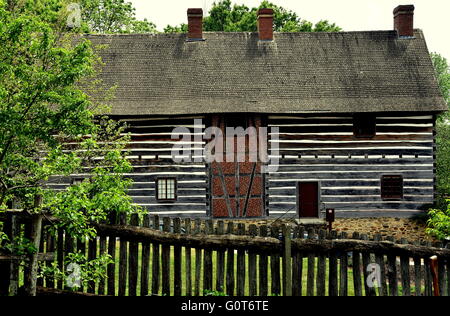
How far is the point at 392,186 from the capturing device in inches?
867

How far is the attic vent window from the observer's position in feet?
72.3

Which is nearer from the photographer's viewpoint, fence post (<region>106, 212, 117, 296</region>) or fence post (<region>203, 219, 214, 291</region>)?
fence post (<region>106, 212, 117, 296</region>)

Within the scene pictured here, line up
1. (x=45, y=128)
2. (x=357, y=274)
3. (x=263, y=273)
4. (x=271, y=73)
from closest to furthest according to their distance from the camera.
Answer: (x=45, y=128) → (x=357, y=274) → (x=263, y=273) → (x=271, y=73)

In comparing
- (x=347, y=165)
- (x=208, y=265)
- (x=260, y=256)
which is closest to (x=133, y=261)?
(x=208, y=265)

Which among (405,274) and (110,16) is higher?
(110,16)

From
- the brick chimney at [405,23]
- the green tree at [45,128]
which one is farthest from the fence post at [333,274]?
the brick chimney at [405,23]

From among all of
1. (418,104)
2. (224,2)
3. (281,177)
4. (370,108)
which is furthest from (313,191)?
(224,2)

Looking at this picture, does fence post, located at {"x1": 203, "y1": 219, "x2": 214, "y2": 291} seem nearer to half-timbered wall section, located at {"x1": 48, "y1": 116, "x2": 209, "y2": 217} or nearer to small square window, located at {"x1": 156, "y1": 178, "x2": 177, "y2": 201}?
half-timbered wall section, located at {"x1": 48, "y1": 116, "x2": 209, "y2": 217}

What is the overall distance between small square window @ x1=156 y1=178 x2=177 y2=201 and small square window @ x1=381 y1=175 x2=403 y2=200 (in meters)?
9.23

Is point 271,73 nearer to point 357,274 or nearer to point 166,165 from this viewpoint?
point 166,165

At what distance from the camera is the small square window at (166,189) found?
2166cm

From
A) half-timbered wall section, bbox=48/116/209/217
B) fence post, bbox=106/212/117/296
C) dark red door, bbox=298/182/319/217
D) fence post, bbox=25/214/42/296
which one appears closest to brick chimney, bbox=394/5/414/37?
dark red door, bbox=298/182/319/217

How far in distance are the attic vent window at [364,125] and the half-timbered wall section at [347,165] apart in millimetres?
189

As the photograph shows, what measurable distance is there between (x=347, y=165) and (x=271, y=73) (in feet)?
18.3
